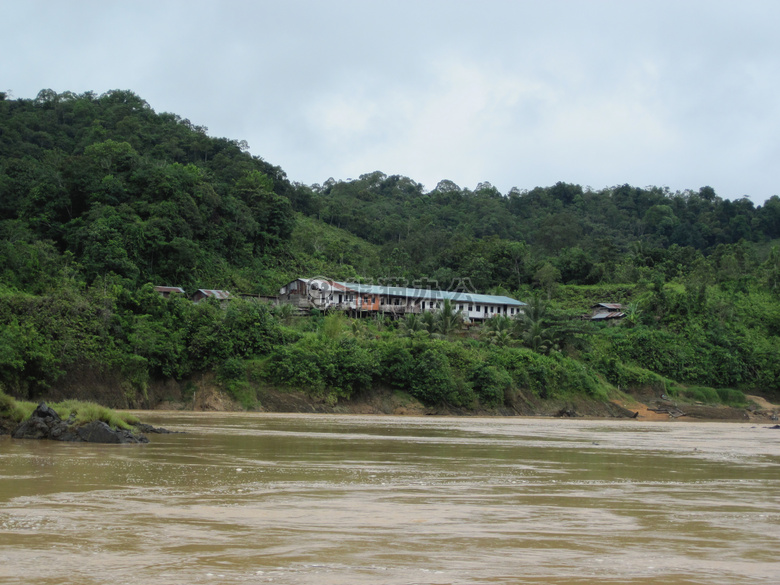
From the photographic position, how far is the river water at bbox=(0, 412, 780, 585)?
6.98 metres

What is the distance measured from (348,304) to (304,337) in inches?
721

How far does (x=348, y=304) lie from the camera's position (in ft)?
221

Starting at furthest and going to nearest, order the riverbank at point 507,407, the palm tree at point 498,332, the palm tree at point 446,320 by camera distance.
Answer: the palm tree at point 446,320 < the palm tree at point 498,332 < the riverbank at point 507,407

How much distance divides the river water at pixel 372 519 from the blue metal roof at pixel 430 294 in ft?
172

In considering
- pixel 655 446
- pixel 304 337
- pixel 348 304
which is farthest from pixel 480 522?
pixel 348 304

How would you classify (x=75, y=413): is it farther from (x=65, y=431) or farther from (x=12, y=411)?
(x=12, y=411)

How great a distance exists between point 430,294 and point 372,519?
64427mm

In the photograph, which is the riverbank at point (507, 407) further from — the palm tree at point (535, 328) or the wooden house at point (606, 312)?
the wooden house at point (606, 312)

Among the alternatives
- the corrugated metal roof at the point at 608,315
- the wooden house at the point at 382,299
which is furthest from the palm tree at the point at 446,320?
the corrugated metal roof at the point at 608,315

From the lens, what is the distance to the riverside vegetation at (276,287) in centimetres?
4369

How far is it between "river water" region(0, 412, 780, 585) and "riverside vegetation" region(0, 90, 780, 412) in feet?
85.0

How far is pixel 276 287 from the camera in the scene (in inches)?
2682

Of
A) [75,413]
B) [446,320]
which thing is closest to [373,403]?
[446,320]

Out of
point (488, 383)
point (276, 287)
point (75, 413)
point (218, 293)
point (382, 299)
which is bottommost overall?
point (75, 413)
